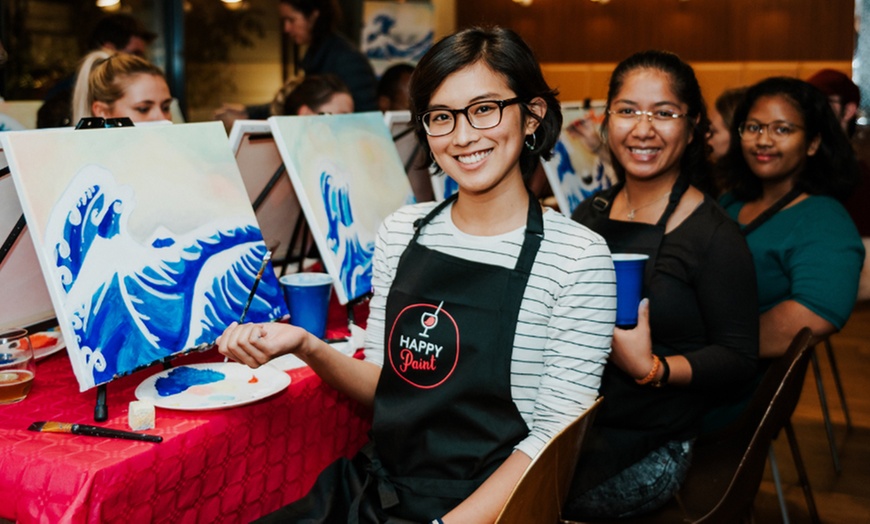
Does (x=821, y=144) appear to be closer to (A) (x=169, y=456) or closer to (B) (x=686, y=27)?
(A) (x=169, y=456)

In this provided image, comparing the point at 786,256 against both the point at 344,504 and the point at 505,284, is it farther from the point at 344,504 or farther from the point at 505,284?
the point at 344,504

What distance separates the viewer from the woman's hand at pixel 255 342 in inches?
53.3

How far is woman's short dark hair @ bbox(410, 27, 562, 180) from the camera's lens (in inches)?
57.7

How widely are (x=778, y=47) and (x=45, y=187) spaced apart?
786 centimetres

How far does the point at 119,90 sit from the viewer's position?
2.80 m

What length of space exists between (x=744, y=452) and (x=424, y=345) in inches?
30.3

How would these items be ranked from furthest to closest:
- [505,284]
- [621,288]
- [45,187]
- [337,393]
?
[337,393] → [621,288] → [505,284] → [45,187]

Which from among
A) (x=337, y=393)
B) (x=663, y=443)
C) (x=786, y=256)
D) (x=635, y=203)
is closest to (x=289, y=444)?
(x=337, y=393)

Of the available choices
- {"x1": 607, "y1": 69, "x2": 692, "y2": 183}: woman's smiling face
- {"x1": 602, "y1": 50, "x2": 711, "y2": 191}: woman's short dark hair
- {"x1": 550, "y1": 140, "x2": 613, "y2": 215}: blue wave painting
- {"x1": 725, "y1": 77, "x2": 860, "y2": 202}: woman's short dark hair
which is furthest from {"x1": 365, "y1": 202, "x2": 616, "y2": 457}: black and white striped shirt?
{"x1": 550, "y1": 140, "x2": 613, "y2": 215}: blue wave painting

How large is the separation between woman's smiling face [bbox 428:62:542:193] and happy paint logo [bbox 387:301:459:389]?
0.25 meters

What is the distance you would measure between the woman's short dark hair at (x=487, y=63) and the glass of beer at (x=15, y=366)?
807mm

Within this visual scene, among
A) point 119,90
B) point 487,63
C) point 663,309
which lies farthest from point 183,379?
point 119,90

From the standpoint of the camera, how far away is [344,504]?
1470 millimetres

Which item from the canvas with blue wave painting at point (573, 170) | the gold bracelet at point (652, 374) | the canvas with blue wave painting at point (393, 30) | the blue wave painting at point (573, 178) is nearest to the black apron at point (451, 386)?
the gold bracelet at point (652, 374)
